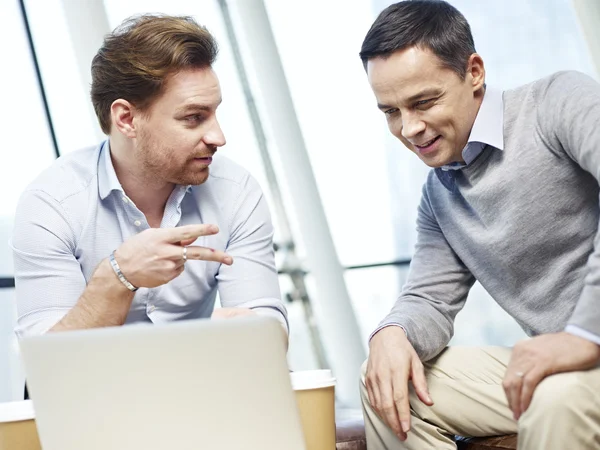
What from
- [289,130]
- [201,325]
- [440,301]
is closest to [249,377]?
[201,325]

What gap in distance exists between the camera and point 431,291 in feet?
6.27

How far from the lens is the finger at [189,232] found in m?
1.64

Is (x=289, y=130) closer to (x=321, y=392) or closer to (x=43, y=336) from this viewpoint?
(x=321, y=392)

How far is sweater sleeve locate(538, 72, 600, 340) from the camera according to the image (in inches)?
55.6

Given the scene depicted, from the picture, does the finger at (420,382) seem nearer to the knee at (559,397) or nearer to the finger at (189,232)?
the knee at (559,397)

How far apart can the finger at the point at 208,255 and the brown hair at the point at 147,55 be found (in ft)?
1.73

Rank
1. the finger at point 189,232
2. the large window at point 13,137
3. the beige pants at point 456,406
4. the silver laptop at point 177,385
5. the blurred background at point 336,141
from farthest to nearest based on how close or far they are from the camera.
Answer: the blurred background at point 336,141 → the large window at point 13,137 → the beige pants at point 456,406 → the finger at point 189,232 → the silver laptop at point 177,385

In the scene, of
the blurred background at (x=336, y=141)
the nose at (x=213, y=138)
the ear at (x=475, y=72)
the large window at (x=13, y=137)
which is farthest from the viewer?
the blurred background at (x=336, y=141)

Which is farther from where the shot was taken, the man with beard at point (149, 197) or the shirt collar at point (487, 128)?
the man with beard at point (149, 197)

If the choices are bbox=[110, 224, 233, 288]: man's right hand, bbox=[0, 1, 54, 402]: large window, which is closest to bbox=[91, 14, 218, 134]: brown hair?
bbox=[110, 224, 233, 288]: man's right hand

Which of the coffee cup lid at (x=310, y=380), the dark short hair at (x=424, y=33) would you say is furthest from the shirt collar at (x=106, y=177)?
the coffee cup lid at (x=310, y=380)

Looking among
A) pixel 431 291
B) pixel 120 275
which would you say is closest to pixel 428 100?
pixel 431 291

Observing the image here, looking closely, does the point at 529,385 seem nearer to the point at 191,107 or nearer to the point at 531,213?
the point at 531,213

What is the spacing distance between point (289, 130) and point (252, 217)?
234cm
